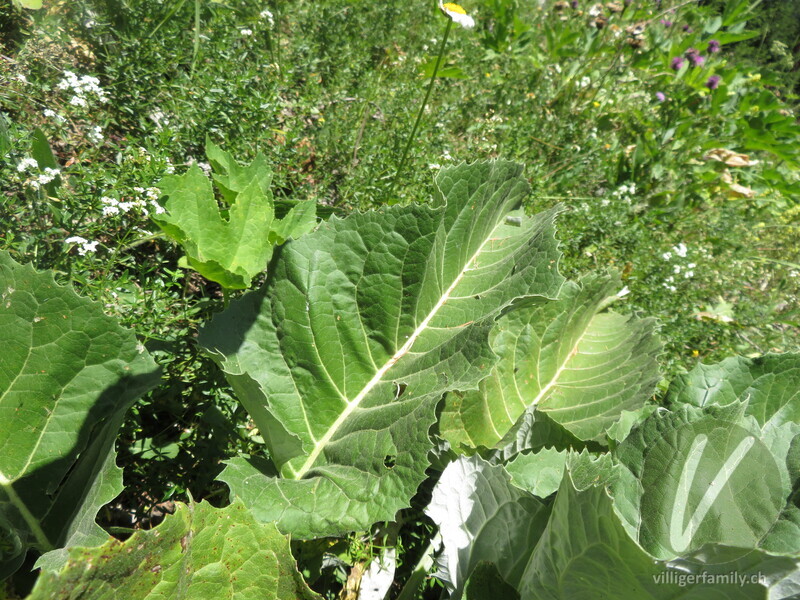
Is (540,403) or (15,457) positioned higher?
(540,403)

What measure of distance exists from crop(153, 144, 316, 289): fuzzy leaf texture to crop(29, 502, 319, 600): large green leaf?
0.67m

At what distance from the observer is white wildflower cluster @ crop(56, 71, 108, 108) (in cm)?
222

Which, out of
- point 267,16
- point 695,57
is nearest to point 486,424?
point 267,16

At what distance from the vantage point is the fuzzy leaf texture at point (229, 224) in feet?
5.47

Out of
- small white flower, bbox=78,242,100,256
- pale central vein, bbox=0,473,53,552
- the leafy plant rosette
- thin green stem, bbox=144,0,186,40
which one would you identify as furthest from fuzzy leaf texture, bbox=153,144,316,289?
thin green stem, bbox=144,0,186,40

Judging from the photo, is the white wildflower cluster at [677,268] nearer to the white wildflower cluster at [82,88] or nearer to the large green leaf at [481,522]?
the large green leaf at [481,522]

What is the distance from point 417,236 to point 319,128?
1572 millimetres

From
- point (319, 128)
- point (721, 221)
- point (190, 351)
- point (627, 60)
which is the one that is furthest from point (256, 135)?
point (627, 60)

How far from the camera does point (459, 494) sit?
1.46m

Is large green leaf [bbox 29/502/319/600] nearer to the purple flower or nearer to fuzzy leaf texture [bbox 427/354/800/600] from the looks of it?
fuzzy leaf texture [bbox 427/354/800/600]

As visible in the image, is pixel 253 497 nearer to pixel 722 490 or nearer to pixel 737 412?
pixel 722 490

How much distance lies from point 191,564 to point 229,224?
948 mm

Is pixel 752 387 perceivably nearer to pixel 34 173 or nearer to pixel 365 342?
pixel 365 342

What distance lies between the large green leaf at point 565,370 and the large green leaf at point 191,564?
78cm
